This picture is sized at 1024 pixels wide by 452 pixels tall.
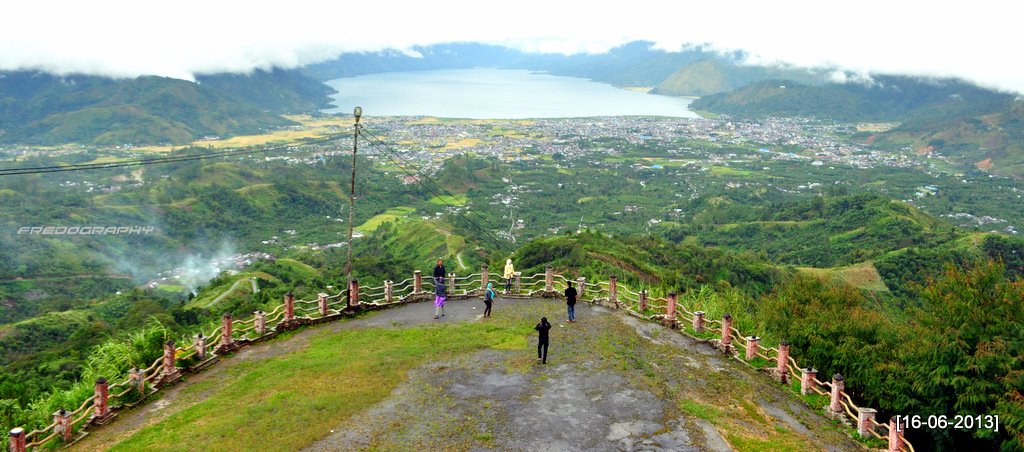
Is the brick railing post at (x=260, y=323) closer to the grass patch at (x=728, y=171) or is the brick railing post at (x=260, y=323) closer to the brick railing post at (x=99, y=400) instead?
the brick railing post at (x=99, y=400)

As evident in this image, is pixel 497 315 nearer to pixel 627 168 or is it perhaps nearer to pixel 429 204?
pixel 429 204

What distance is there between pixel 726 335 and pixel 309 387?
12710 mm

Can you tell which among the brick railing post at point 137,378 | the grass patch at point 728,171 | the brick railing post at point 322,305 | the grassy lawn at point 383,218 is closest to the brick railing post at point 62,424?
the brick railing post at point 137,378

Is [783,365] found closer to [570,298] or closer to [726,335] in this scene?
[726,335]

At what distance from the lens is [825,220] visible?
96.2 m

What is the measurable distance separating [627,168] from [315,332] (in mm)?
141548

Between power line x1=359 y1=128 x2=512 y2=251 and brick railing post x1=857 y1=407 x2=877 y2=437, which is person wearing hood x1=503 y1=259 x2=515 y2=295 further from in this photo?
power line x1=359 y1=128 x2=512 y2=251

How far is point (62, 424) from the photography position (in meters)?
15.7

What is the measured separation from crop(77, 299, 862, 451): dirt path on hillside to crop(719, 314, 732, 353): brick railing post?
0.40 meters

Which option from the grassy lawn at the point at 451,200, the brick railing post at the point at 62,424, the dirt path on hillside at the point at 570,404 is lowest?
the grassy lawn at the point at 451,200

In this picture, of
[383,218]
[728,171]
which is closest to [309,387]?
[383,218]

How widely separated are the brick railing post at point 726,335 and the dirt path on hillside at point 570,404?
15.9 inches

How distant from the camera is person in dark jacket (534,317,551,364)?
19219mm

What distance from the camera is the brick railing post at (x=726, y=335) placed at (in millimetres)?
21344
